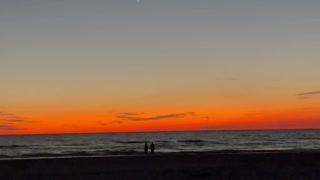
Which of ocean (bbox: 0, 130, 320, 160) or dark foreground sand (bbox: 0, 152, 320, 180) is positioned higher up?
ocean (bbox: 0, 130, 320, 160)

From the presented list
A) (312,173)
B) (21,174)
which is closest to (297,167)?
(312,173)

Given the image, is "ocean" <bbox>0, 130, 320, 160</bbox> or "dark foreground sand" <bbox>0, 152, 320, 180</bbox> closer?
"dark foreground sand" <bbox>0, 152, 320, 180</bbox>

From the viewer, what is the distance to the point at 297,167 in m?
28.4

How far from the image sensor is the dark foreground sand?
24.8 meters

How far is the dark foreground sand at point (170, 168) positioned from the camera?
24.8 metres

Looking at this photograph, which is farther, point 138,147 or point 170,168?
point 138,147

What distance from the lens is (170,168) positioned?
28500 millimetres

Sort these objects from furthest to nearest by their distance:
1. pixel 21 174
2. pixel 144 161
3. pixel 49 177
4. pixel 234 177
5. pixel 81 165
Answer: pixel 144 161 → pixel 81 165 → pixel 21 174 → pixel 49 177 → pixel 234 177

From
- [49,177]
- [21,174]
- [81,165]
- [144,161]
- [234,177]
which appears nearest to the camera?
[234,177]

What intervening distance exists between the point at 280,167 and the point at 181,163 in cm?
690

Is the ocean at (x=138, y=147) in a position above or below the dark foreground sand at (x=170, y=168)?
above

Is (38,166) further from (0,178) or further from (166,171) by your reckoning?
(166,171)

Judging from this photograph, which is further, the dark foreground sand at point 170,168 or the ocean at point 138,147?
the ocean at point 138,147

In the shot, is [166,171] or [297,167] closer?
[166,171]
